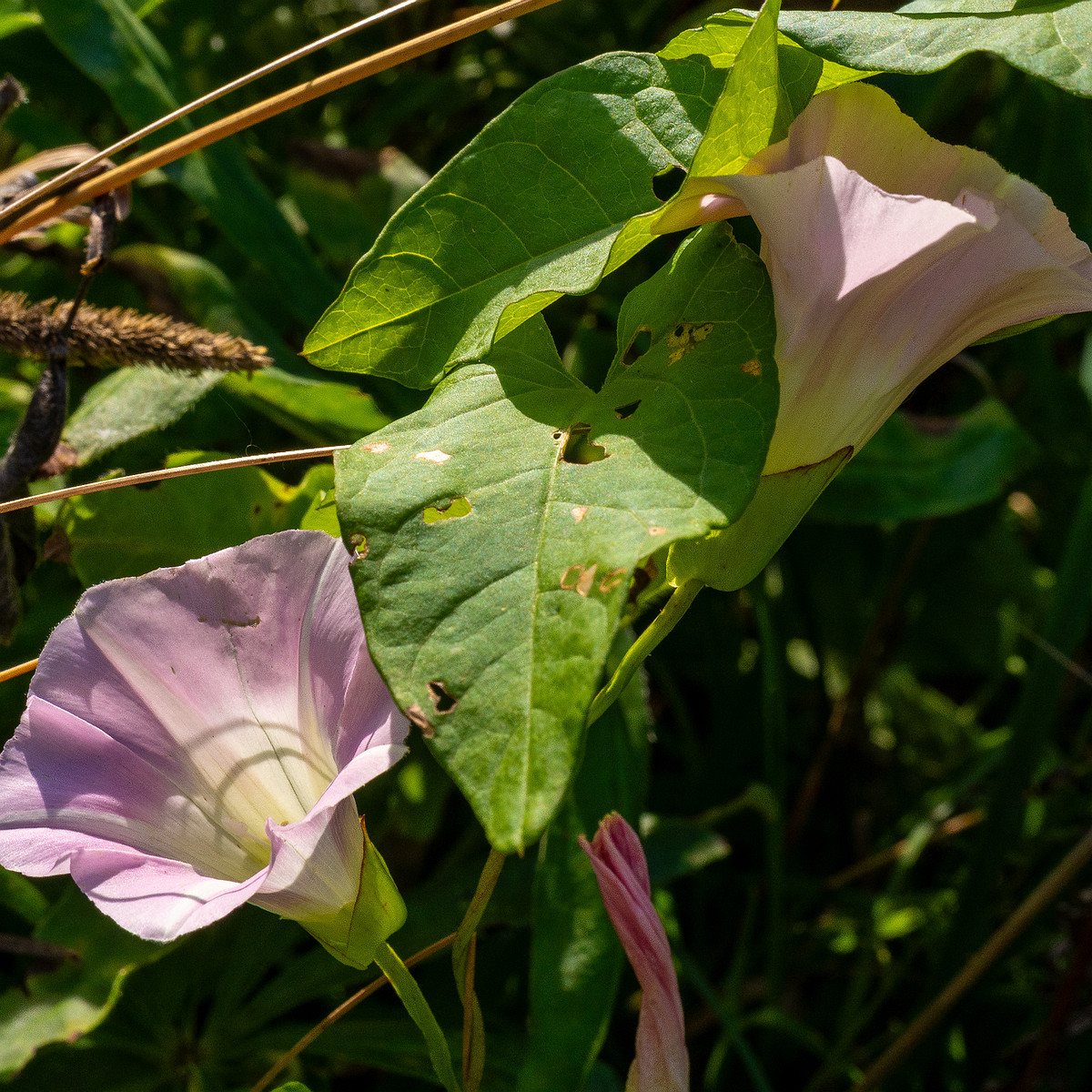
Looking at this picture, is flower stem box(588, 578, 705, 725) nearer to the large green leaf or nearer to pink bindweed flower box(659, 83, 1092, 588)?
pink bindweed flower box(659, 83, 1092, 588)

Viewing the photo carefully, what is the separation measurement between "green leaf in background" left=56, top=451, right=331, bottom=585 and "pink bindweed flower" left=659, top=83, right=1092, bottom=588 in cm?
27

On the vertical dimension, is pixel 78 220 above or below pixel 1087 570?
above

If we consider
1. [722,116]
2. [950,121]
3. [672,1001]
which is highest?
[722,116]

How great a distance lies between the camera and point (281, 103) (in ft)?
1.49

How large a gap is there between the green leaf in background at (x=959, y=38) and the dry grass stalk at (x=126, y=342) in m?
0.28

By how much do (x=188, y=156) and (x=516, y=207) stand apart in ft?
1.58

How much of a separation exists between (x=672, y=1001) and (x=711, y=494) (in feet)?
0.66

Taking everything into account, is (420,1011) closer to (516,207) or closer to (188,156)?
(516,207)

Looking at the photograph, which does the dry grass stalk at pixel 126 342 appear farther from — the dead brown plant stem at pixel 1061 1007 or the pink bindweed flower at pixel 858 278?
the dead brown plant stem at pixel 1061 1007

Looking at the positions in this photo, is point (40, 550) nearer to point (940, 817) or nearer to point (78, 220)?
point (78, 220)

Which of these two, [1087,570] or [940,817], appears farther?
[940,817]

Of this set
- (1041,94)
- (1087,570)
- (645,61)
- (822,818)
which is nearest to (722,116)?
(645,61)

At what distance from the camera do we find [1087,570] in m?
0.77


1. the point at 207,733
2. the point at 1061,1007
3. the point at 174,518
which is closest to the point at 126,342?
the point at 174,518
